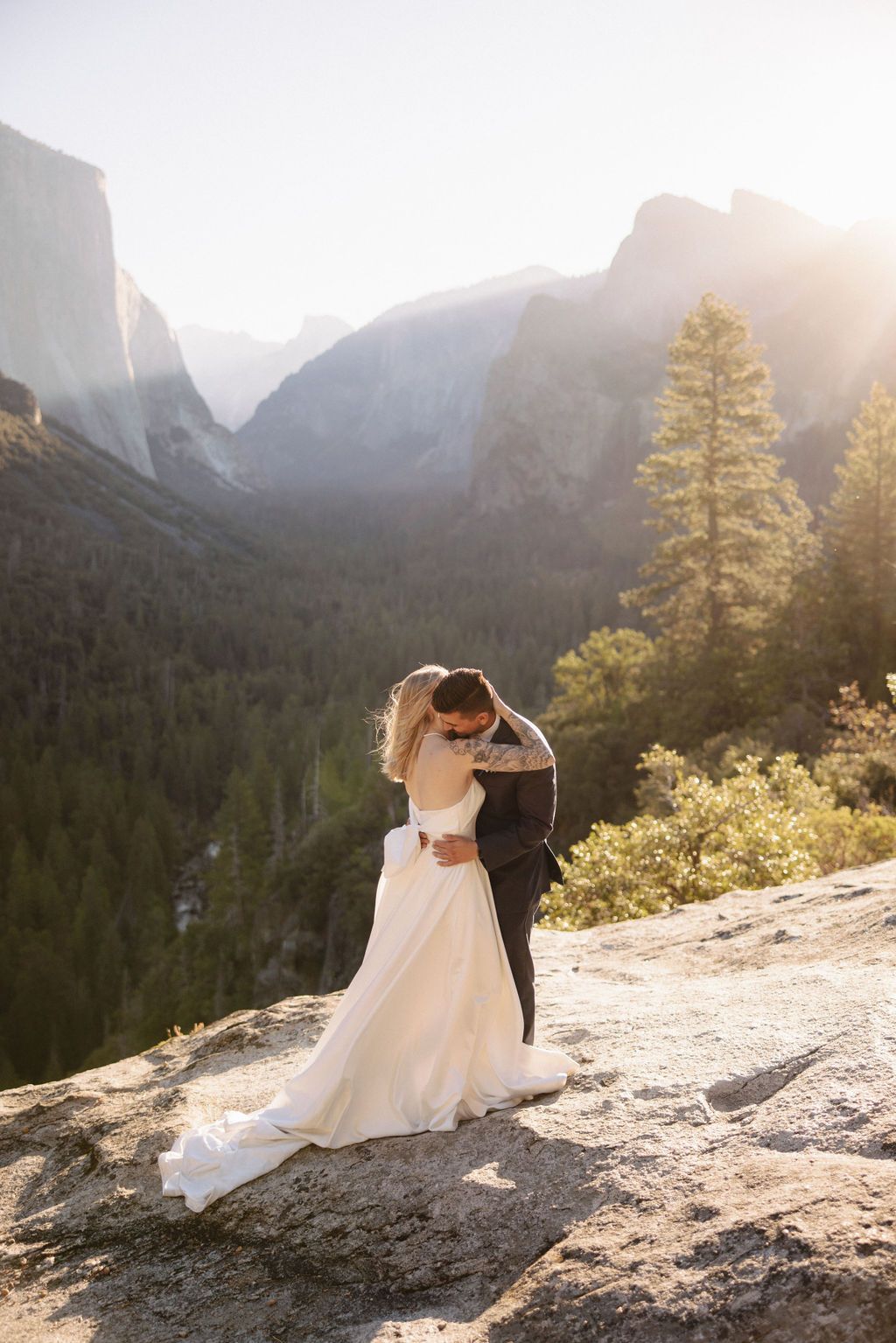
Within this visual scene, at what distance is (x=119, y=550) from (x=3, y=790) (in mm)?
63102

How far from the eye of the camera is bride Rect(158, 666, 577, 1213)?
181 inches

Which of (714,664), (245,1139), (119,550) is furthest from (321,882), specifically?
(119,550)

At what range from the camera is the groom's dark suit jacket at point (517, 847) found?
473 cm

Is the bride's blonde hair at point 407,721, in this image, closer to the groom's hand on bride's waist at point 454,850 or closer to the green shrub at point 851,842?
the groom's hand on bride's waist at point 454,850

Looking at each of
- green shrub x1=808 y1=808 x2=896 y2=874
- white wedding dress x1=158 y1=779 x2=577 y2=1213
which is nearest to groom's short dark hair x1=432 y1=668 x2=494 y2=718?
white wedding dress x1=158 y1=779 x2=577 y2=1213

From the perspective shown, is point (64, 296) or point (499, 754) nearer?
point (499, 754)

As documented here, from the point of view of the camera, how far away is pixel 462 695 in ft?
14.4

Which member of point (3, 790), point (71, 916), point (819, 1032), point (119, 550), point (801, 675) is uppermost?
point (119, 550)

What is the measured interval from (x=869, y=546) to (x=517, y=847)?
25.4 meters

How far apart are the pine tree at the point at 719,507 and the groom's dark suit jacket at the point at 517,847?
23.2 m

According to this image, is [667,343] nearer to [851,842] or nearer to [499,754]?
[851,842]

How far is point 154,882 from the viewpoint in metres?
51.8

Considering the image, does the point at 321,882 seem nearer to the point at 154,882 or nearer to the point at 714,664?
the point at 154,882

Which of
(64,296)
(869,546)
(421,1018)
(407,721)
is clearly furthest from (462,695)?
(64,296)
